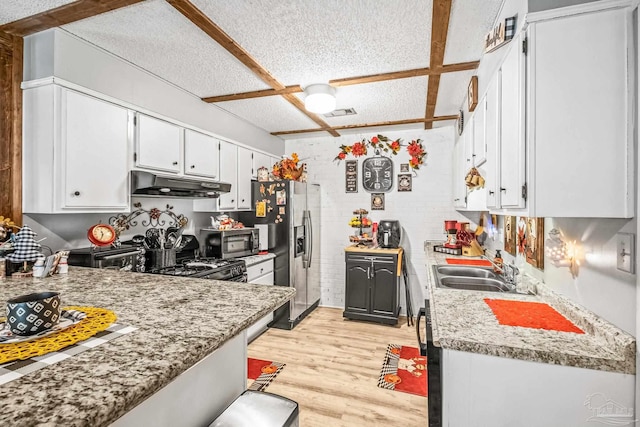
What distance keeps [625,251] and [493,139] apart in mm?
807

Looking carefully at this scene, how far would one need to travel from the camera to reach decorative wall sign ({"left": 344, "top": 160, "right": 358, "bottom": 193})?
4492 mm

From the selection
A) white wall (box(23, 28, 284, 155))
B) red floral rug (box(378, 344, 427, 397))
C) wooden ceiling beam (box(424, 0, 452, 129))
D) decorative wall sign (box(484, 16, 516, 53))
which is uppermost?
wooden ceiling beam (box(424, 0, 452, 129))

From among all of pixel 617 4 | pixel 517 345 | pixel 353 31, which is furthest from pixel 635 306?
pixel 353 31

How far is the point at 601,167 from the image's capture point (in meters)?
1.15

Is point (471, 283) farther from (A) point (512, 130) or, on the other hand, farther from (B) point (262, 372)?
(B) point (262, 372)

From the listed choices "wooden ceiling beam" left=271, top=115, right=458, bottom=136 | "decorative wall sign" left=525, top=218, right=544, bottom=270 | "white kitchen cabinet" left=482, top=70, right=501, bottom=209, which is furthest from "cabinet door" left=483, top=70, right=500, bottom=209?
"wooden ceiling beam" left=271, top=115, right=458, bottom=136

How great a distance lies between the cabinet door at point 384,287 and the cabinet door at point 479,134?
6.04 feet

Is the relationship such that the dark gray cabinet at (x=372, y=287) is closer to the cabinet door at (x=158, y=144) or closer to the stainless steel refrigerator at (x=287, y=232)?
the stainless steel refrigerator at (x=287, y=232)

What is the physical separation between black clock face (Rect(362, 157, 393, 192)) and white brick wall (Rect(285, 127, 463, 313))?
2.7 inches

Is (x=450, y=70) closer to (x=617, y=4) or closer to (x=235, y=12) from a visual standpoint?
(x=617, y=4)

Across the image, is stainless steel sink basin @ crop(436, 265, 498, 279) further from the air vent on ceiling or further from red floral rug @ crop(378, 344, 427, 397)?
the air vent on ceiling

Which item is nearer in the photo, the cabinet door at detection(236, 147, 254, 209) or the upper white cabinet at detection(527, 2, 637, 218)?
the upper white cabinet at detection(527, 2, 637, 218)

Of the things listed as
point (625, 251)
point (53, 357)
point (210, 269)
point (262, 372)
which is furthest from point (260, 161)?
point (625, 251)

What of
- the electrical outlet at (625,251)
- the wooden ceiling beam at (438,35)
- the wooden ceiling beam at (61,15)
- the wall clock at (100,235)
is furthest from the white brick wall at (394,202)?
the wooden ceiling beam at (61,15)
